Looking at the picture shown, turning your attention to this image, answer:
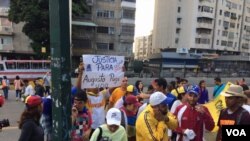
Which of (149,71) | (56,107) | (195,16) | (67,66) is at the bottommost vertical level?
(149,71)

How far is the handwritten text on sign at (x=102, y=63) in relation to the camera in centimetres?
620

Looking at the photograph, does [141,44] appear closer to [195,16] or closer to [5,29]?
[195,16]

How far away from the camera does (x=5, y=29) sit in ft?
131

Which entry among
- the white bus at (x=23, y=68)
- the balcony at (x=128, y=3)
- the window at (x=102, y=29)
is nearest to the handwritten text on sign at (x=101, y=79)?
the white bus at (x=23, y=68)

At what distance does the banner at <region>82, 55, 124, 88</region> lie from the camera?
6.11m

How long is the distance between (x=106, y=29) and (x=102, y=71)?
37513 mm

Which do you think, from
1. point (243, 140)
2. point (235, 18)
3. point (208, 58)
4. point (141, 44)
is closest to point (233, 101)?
point (243, 140)

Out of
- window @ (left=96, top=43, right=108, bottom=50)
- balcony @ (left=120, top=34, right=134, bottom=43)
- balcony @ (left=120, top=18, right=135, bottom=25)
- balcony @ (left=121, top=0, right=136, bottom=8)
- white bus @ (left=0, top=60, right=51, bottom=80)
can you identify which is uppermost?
balcony @ (left=121, top=0, right=136, bottom=8)

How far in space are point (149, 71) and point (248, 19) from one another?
5255 centimetres

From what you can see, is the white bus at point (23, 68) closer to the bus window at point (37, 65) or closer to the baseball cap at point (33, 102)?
the bus window at point (37, 65)

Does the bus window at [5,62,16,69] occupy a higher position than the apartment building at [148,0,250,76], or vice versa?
the apartment building at [148,0,250,76]

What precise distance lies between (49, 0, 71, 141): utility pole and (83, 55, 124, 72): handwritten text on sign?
11.9 feet

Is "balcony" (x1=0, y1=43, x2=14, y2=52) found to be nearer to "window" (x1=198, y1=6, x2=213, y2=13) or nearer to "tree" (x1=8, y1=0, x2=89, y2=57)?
"tree" (x1=8, y1=0, x2=89, y2=57)

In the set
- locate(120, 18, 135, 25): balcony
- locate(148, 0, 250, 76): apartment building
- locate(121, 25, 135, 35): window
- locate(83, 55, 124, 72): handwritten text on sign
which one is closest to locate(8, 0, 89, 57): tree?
locate(120, 18, 135, 25): balcony
